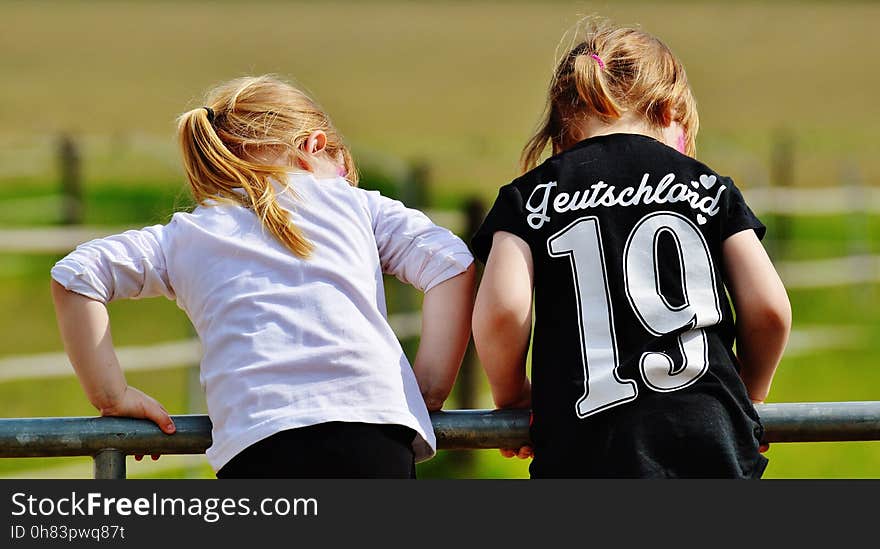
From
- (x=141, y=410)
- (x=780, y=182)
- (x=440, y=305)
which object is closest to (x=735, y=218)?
(x=440, y=305)

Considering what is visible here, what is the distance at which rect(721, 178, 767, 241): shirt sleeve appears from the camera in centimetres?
186

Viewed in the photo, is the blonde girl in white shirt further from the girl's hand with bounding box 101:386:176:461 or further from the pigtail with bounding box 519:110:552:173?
the pigtail with bounding box 519:110:552:173

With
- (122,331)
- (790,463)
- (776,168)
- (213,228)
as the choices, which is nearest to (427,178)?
(790,463)

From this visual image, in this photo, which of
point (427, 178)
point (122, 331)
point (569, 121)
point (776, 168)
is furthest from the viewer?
point (776, 168)

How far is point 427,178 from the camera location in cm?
725

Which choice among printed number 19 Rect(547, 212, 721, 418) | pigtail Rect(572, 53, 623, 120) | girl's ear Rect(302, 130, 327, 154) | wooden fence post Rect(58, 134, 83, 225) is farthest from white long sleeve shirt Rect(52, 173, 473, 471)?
wooden fence post Rect(58, 134, 83, 225)

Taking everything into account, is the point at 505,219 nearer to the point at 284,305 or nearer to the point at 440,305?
the point at 440,305

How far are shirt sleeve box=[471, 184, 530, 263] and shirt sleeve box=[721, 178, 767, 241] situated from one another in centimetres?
32

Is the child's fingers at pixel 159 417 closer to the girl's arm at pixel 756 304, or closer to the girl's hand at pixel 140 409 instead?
the girl's hand at pixel 140 409

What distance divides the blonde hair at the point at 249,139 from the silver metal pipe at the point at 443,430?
1.48ft

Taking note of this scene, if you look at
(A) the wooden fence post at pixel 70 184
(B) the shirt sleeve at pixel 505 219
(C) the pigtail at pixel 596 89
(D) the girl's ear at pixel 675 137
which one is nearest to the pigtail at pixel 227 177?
(B) the shirt sleeve at pixel 505 219

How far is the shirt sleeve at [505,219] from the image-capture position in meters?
1.86

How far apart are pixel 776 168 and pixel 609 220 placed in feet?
52.0

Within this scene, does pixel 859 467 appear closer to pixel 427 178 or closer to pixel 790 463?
pixel 790 463
